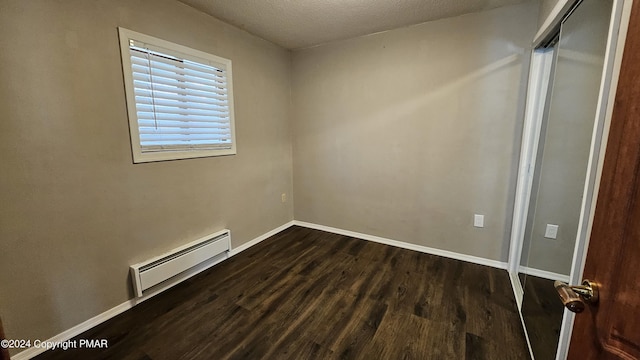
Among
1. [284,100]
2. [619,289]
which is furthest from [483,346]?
[284,100]

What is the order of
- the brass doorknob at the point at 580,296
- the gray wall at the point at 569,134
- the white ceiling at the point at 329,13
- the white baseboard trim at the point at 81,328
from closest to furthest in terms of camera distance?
the brass doorknob at the point at 580,296 → the gray wall at the point at 569,134 → the white baseboard trim at the point at 81,328 → the white ceiling at the point at 329,13

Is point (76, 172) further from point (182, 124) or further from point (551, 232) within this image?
point (551, 232)

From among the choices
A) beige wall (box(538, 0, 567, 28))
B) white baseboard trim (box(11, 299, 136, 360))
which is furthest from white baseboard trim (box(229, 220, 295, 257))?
beige wall (box(538, 0, 567, 28))

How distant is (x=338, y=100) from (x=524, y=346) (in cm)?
273

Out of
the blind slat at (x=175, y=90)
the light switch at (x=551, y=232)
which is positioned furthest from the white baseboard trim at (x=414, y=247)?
the blind slat at (x=175, y=90)

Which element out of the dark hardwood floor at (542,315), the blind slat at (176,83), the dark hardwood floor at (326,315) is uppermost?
the blind slat at (176,83)

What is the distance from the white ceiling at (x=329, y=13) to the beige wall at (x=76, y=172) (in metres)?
0.29

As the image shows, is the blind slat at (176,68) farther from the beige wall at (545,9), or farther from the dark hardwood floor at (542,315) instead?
the dark hardwood floor at (542,315)

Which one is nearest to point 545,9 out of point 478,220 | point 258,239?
point 478,220

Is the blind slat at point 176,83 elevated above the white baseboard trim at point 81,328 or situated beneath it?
elevated above

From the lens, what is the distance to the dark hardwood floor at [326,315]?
62.0 inches

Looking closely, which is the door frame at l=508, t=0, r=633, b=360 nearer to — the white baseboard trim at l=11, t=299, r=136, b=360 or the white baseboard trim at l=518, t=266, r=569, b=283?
the white baseboard trim at l=518, t=266, r=569, b=283

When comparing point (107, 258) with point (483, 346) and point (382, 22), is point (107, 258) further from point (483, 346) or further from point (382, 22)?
point (382, 22)

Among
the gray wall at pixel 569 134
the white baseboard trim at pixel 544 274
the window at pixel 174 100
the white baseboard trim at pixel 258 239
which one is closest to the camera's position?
the gray wall at pixel 569 134
